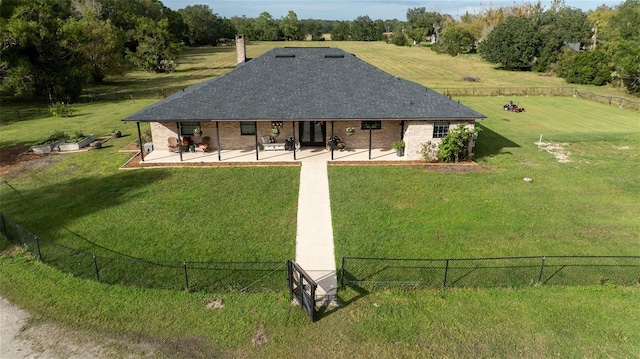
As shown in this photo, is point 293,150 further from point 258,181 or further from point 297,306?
point 297,306

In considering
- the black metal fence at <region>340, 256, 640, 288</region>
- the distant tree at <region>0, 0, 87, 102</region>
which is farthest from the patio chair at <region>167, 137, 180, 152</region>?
the distant tree at <region>0, 0, 87, 102</region>

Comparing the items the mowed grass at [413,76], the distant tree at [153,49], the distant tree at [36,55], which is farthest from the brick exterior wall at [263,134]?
the distant tree at [153,49]

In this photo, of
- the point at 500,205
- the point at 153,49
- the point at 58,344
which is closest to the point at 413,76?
the point at 153,49

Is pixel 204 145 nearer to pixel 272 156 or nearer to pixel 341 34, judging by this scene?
pixel 272 156

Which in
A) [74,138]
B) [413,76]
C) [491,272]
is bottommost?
[491,272]

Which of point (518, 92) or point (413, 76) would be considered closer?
point (518, 92)

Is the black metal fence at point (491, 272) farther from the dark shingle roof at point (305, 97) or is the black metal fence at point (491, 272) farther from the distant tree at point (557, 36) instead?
the distant tree at point (557, 36)
